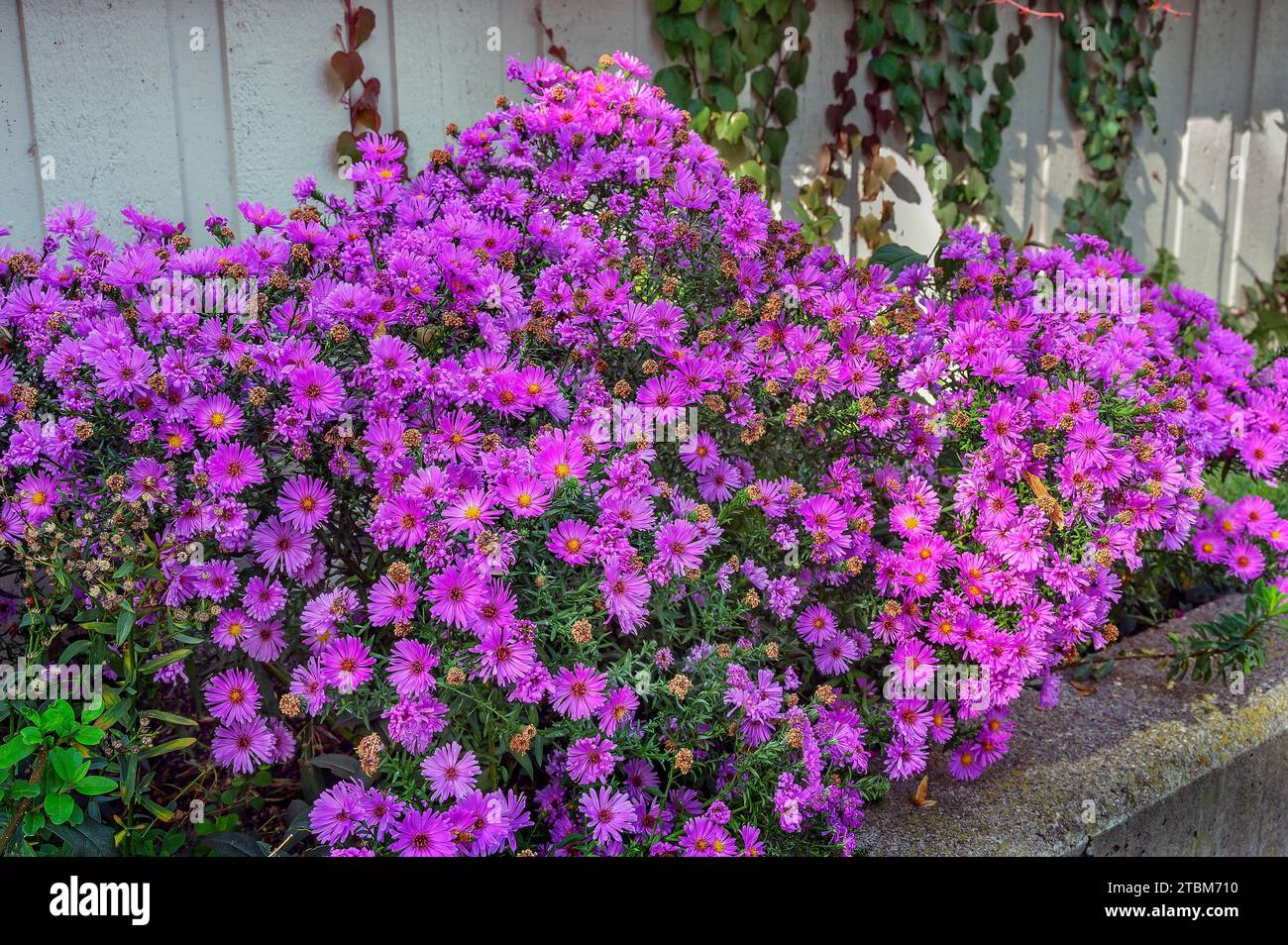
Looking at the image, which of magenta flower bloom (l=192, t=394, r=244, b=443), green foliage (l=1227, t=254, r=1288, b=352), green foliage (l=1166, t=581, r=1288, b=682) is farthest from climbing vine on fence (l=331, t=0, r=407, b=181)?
green foliage (l=1227, t=254, r=1288, b=352)

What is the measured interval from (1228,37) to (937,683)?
13.2 feet

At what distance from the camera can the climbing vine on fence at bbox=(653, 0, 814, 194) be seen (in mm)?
2711

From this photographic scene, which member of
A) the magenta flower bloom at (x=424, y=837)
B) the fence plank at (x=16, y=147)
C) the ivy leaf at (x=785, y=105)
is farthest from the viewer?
the ivy leaf at (x=785, y=105)

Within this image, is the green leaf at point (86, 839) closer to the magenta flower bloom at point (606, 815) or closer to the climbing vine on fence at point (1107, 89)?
the magenta flower bloom at point (606, 815)

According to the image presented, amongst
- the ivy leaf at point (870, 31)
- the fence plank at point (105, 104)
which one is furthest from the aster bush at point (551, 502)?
the ivy leaf at point (870, 31)

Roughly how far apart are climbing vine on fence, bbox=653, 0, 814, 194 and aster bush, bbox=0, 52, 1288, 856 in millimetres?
847

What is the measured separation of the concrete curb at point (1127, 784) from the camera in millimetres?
1671

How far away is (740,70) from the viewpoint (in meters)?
2.79

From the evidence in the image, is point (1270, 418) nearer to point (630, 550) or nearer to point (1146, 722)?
point (1146, 722)

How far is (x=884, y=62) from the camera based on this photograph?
3.17 m

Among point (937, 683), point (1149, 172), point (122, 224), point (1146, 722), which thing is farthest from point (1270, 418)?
point (1149, 172)

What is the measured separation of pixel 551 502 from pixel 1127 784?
44.2 inches

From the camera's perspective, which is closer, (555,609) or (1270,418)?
(555,609)

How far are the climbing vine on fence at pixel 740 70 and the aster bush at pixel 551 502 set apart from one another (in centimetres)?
85
